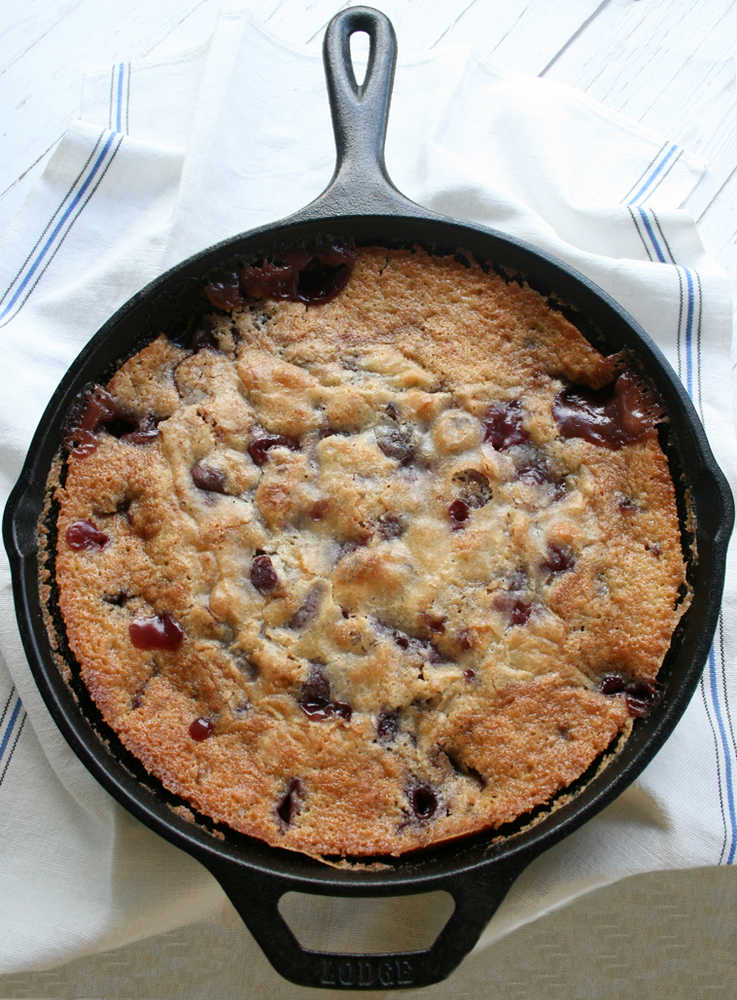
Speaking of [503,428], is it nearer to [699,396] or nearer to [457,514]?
[457,514]

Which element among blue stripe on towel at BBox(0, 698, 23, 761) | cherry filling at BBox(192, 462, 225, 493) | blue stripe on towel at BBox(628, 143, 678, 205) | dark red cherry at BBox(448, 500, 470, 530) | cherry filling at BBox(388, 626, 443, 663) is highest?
blue stripe on towel at BBox(628, 143, 678, 205)

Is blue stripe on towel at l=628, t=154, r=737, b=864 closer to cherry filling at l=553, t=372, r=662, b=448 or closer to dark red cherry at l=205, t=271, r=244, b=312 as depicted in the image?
cherry filling at l=553, t=372, r=662, b=448

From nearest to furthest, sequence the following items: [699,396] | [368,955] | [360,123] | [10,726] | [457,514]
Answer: [368,955] < [457,514] < [360,123] < [10,726] < [699,396]

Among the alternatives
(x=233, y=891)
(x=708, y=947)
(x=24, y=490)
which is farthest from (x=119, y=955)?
(x=708, y=947)

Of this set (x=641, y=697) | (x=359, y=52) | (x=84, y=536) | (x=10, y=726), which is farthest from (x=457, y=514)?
(x=359, y=52)

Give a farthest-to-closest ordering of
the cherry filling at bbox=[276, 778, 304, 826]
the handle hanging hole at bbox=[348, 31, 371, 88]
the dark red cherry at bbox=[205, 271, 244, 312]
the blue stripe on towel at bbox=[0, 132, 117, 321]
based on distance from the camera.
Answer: the handle hanging hole at bbox=[348, 31, 371, 88]
the blue stripe on towel at bbox=[0, 132, 117, 321]
the dark red cherry at bbox=[205, 271, 244, 312]
the cherry filling at bbox=[276, 778, 304, 826]

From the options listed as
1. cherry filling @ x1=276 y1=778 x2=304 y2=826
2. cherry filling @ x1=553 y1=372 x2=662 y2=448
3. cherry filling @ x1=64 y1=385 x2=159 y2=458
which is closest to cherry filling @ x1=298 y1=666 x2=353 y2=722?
cherry filling @ x1=276 y1=778 x2=304 y2=826

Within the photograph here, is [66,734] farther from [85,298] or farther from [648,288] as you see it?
[648,288]
